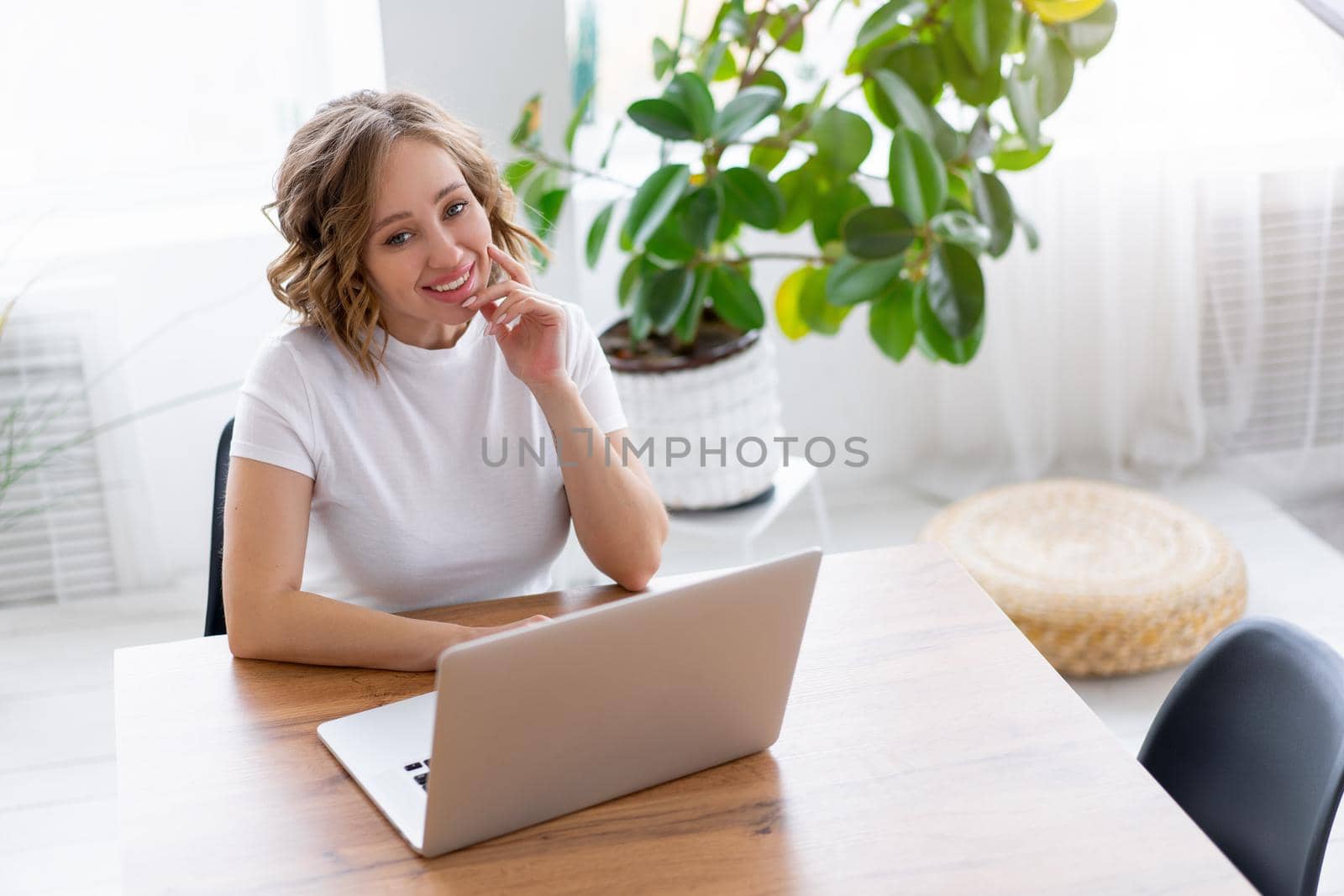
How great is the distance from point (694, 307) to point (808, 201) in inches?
11.8

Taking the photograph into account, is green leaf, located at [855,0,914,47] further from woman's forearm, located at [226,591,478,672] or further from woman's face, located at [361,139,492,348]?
woman's forearm, located at [226,591,478,672]

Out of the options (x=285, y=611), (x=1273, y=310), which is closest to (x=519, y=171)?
(x=285, y=611)

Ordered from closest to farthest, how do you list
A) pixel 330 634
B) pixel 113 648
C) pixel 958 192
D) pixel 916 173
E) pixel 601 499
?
pixel 330 634
pixel 601 499
pixel 916 173
pixel 958 192
pixel 113 648

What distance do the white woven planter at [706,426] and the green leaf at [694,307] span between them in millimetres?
106

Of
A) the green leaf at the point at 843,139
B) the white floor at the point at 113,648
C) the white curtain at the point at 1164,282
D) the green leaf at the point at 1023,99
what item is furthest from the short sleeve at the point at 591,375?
the white curtain at the point at 1164,282

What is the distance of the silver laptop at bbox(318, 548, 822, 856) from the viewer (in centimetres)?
104

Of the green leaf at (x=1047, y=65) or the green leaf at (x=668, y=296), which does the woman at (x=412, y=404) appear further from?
the green leaf at (x=1047, y=65)

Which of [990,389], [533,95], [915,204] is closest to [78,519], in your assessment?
[533,95]

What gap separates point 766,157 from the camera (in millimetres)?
2570

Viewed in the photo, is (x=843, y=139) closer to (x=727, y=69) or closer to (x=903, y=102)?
(x=903, y=102)

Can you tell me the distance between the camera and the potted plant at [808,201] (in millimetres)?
2328

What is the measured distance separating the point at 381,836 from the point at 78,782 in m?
1.51

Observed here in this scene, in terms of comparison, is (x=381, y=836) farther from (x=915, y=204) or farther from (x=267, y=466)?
(x=915, y=204)

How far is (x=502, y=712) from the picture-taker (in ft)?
3.45
